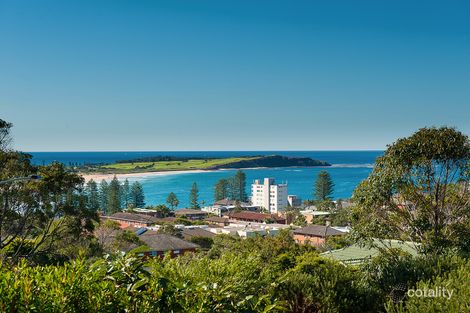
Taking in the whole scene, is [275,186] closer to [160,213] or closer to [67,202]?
[160,213]

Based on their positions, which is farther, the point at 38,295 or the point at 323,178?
the point at 323,178

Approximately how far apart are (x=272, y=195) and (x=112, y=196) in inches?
1561

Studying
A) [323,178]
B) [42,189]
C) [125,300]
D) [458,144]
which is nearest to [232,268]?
[125,300]

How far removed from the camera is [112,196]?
7562cm

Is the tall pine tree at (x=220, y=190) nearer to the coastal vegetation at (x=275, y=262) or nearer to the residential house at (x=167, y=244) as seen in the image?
the residential house at (x=167, y=244)

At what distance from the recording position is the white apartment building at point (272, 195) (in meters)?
100

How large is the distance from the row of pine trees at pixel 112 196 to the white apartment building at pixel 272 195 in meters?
30.2

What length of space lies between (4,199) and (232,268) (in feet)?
45.4

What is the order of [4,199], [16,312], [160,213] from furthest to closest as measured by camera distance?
[160,213] → [4,199] → [16,312]

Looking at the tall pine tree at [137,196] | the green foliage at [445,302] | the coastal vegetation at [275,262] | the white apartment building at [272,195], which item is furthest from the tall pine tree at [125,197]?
the green foliage at [445,302]

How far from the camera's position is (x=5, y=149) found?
15.6 metres

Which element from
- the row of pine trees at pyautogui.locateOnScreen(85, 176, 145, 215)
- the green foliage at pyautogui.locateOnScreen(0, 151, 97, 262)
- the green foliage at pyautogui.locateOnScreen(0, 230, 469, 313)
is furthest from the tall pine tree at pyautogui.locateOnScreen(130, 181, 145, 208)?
the green foliage at pyautogui.locateOnScreen(0, 230, 469, 313)

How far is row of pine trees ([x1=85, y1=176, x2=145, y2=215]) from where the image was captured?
247ft

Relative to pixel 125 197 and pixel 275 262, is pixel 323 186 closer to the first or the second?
pixel 125 197
